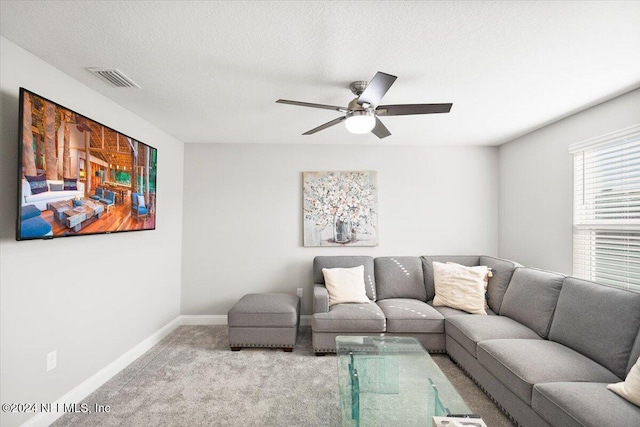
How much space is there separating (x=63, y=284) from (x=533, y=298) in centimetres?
386

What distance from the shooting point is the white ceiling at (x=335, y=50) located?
5.00 feet

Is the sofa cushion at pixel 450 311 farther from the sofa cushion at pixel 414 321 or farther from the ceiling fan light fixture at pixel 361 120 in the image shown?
the ceiling fan light fixture at pixel 361 120

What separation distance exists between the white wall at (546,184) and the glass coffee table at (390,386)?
1.97 metres

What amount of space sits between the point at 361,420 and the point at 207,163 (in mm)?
3559

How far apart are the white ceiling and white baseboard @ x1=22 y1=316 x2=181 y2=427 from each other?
237 centimetres

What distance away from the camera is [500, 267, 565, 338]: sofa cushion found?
2.55 meters

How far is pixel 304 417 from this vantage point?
7.04ft

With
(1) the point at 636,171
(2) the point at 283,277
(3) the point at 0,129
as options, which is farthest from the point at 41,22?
(1) the point at 636,171

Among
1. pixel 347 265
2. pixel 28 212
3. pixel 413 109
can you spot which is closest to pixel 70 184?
pixel 28 212

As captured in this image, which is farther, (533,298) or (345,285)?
(345,285)

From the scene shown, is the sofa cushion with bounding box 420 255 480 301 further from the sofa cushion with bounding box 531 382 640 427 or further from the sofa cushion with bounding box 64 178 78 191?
the sofa cushion with bounding box 64 178 78 191

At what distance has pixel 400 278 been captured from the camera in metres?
3.80

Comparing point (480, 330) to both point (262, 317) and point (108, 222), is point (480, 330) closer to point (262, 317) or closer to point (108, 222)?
point (262, 317)

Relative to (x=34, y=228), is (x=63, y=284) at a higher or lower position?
lower
